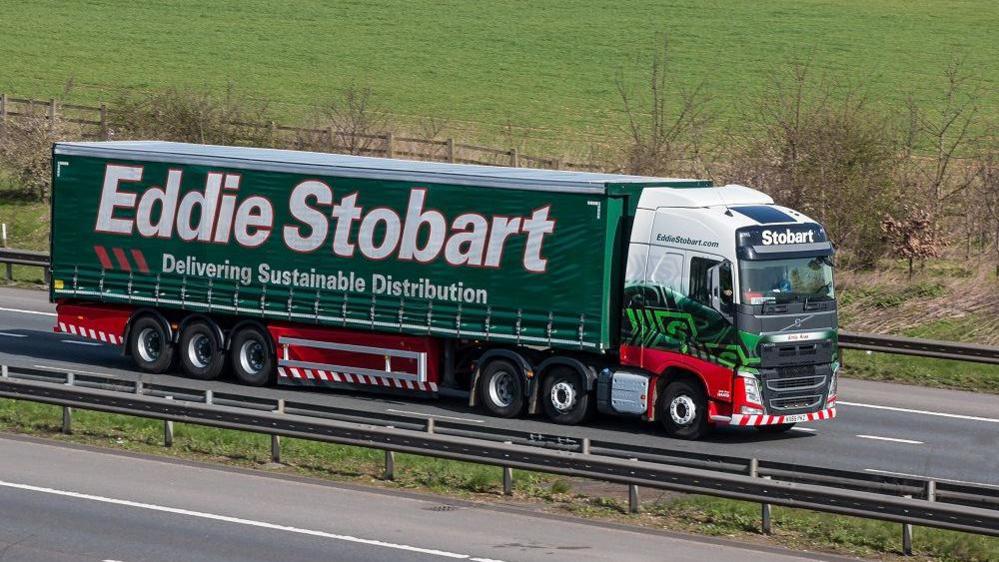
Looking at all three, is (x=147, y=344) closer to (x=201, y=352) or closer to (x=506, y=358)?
(x=201, y=352)

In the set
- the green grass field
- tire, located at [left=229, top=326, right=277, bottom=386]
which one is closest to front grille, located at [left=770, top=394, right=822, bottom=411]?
tire, located at [left=229, top=326, right=277, bottom=386]

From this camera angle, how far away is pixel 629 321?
21297mm

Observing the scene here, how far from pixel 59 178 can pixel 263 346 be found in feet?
14.8

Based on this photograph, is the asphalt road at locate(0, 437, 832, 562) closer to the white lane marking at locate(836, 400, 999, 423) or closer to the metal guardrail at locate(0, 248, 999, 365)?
the white lane marking at locate(836, 400, 999, 423)

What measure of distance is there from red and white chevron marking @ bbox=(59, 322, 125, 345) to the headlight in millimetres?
10213

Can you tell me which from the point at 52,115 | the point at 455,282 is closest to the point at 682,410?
the point at 455,282

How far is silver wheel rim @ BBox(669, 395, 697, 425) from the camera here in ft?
68.4

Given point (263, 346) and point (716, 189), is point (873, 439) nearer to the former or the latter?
point (716, 189)

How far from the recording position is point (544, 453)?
54.1ft

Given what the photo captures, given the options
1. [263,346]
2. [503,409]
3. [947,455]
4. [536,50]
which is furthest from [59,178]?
[536,50]

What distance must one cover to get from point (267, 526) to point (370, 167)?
917 cm

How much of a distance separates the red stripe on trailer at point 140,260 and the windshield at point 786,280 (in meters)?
9.54

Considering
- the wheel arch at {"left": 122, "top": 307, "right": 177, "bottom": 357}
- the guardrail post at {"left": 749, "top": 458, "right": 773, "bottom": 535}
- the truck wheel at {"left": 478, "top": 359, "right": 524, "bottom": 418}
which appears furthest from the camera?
the wheel arch at {"left": 122, "top": 307, "right": 177, "bottom": 357}

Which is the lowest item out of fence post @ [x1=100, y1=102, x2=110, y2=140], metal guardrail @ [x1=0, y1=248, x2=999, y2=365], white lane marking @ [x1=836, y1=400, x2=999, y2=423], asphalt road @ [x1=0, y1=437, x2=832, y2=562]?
asphalt road @ [x1=0, y1=437, x2=832, y2=562]
